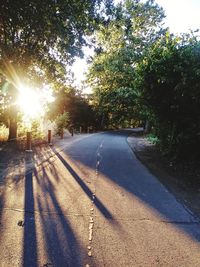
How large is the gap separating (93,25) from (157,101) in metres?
5.10

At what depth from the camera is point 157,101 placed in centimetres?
1509

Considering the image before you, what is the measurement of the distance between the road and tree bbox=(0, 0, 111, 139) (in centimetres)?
680

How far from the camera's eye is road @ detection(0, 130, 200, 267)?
171 inches

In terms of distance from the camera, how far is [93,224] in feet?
18.7

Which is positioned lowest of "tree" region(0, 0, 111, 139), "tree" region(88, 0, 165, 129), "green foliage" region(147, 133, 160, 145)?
"green foliage" region(147, 133, 160, 145)

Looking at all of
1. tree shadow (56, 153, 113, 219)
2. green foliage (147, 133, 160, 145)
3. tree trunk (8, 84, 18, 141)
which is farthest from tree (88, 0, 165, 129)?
tree shadow (56, 153, 113, 219)

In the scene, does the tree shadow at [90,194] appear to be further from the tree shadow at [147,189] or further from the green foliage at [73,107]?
the green foliage at [73,107]

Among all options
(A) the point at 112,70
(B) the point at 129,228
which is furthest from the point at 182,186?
(A) the point at 112,70

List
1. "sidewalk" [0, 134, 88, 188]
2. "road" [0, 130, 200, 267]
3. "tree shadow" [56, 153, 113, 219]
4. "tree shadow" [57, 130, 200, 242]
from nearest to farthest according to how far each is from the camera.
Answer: "road" [0, 130, 200, 267]
"tree shadow" [57, 130, 200, 242]
"tree shadow" [56, 153, 113, 219]
"sidewalk" [0, 134, 88, 188]

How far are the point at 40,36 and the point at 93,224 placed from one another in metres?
11.7

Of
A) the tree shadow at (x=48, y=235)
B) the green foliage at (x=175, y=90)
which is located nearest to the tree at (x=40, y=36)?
the green foliage at (x=175, y=90)

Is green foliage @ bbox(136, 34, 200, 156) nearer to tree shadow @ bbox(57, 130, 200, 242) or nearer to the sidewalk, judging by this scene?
tree shadow @ bbox(57, 130, 200, 242)

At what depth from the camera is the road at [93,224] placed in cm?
435

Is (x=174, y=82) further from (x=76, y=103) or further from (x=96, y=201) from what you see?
(x=76, y=103)
